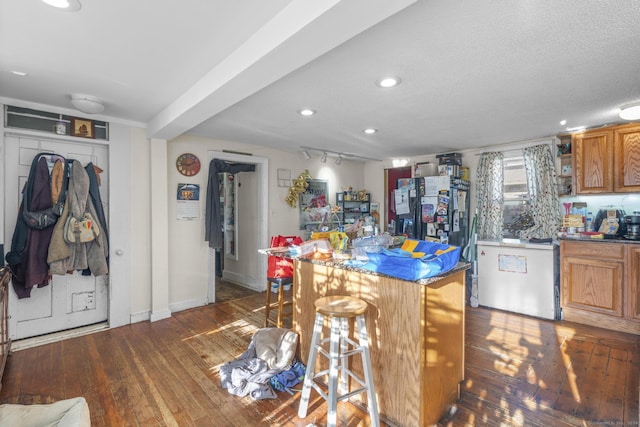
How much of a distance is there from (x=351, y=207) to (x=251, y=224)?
1966 millimetres

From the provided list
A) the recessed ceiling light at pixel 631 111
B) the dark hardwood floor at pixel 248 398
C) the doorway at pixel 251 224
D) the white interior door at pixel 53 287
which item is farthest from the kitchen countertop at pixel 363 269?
the white interior door at pixel 53 287

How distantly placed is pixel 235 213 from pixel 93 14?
3.91 meters

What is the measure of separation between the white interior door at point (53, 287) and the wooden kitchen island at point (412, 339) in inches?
112

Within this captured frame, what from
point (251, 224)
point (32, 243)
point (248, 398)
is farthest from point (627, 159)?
point (32, 243)

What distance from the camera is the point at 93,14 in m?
1.57

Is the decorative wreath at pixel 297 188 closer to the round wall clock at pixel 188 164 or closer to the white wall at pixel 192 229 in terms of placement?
the white wall at pixel 192 229

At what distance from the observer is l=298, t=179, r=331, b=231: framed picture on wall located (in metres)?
5.15

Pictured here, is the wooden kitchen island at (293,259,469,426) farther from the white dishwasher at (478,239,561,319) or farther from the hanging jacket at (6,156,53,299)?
the hanging jacket at (6,156,53,299)

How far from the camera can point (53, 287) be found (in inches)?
121

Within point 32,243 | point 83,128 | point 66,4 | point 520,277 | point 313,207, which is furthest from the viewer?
point 313,207

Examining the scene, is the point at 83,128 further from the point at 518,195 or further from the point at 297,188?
the point at 518,195

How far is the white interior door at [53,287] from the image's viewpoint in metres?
2.82

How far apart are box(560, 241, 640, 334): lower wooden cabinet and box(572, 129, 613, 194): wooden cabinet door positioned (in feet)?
2.24

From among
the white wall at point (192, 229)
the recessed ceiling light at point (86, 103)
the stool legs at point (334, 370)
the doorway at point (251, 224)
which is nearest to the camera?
the stool legs at point (334, 370)
